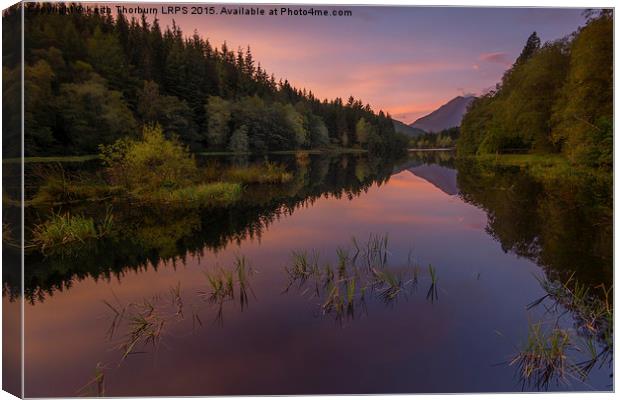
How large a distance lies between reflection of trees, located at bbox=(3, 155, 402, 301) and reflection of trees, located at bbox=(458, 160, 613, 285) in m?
2.92

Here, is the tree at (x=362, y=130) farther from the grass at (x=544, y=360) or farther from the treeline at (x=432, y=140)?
the grass at (x=544, y=360)

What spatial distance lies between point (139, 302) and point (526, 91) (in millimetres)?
8514

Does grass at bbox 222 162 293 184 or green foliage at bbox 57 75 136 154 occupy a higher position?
green foliage at bbox 57 75 136 154

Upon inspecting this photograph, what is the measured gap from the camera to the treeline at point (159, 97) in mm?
6434

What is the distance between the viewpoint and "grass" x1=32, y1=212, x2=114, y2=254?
796 cm

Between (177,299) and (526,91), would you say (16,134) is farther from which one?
(526,91)

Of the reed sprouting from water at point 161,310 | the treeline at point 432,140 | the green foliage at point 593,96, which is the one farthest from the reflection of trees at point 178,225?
the green foliage at point 593,96

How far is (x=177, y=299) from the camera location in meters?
7.08

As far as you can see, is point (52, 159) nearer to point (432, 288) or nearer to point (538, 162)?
point (432, 288)

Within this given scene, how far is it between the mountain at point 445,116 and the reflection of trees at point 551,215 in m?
2.23

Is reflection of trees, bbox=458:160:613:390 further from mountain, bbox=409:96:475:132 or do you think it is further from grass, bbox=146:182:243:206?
grass, bbox=146:182:243:206

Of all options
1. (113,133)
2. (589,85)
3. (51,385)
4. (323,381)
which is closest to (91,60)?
(113,133)

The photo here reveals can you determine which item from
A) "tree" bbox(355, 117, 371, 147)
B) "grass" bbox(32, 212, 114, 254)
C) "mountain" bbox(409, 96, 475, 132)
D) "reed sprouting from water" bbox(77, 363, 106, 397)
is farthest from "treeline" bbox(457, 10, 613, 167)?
"grass" bbox(32, 212, 114, 254)

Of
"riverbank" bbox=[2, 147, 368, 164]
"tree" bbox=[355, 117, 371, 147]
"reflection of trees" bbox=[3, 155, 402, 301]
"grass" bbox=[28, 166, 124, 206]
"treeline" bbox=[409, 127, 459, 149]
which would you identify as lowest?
"reflection of trees" bbox=[3, 155, 402, 301]
